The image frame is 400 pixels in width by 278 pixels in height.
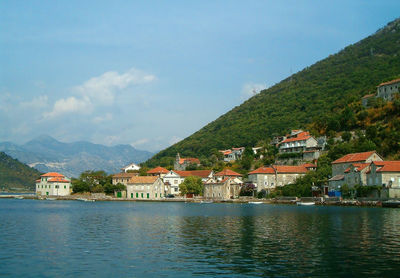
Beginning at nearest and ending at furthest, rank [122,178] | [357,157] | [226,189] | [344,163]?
[357,157]
[344,163]
[226,189]
[122,178]

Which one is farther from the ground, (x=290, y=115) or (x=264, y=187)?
(x=290, y=115)

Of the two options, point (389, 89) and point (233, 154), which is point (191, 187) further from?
point (389, 89)

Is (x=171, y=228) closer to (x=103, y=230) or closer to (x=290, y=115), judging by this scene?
(x=103, y=230)

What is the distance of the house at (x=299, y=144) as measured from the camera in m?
109

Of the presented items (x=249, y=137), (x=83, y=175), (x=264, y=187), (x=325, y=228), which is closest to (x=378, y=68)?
(x=249, y=137)

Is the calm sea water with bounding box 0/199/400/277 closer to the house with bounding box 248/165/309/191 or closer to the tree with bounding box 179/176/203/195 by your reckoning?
the house with bounding box 248/165/309/191

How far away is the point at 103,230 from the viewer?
39688 millimetres

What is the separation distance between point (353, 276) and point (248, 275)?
5.01 metres

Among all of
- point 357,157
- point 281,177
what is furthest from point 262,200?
point 357,157

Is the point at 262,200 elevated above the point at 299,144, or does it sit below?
below

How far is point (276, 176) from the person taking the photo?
99.5m

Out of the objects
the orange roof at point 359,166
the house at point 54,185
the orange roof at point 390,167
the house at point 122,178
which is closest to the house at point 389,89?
the orange roof at point 359,166

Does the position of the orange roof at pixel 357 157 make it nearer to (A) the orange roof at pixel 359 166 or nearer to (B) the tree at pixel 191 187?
(A) the orange roof at pixel 359 166

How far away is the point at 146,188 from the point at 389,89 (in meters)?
68.6
